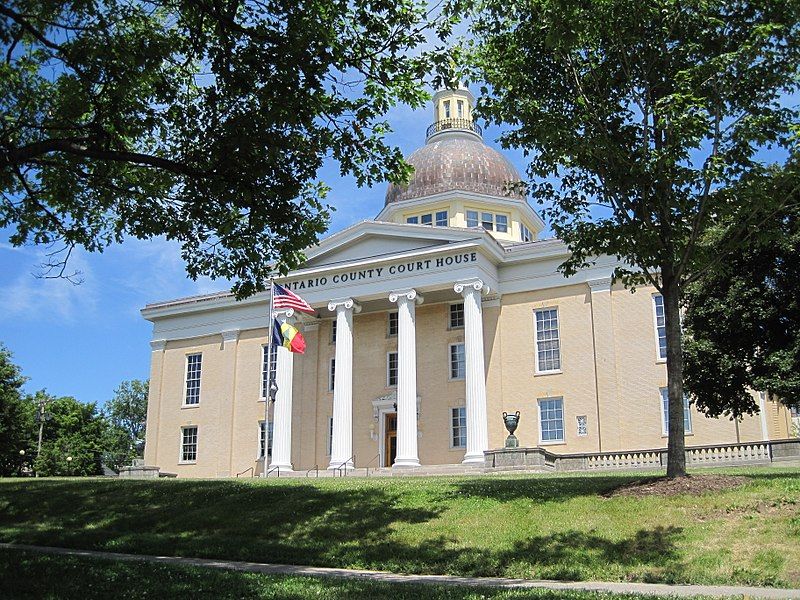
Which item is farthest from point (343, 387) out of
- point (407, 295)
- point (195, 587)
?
point (195, 587)

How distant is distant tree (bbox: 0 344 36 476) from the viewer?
167 feet

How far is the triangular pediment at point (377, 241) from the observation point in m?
38.2

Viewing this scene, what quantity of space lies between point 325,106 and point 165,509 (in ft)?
33.8

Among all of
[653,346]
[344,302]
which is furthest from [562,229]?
[344,302]

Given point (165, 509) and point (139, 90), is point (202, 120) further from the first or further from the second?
point (165, 509)

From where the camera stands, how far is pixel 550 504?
15695 millimetres

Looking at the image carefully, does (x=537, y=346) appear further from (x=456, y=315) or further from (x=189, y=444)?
(x=189, y=444)

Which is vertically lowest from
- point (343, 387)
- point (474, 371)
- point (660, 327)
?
point (343, 387)

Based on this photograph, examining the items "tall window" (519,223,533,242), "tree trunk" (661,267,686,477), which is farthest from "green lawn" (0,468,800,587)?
"tall window" (519,223,533,242)

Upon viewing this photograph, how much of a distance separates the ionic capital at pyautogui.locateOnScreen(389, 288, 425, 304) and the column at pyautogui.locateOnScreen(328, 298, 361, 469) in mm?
2431

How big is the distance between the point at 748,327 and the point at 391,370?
2218 centimetres

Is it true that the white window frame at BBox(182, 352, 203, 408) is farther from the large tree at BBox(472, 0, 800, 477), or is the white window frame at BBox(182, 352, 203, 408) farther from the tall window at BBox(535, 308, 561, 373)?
the large tree at BBox(472, 0, 800, 477)

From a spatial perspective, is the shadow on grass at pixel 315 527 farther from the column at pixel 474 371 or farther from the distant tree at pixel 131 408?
the distant tree at pixel 131 408

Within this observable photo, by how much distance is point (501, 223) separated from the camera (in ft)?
154
